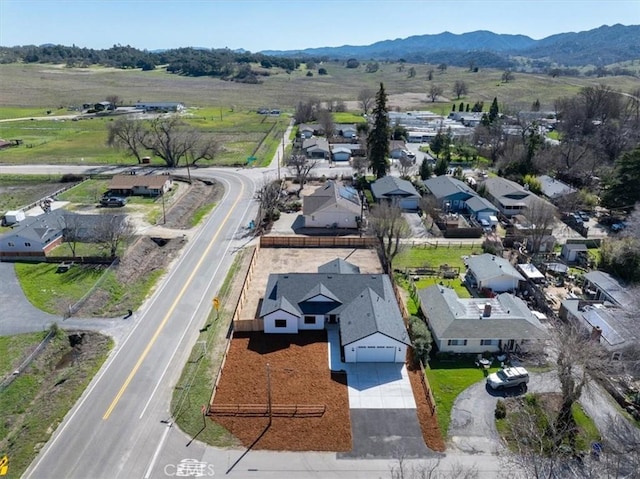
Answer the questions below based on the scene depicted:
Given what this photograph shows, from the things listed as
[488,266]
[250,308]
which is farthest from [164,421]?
[488,266]

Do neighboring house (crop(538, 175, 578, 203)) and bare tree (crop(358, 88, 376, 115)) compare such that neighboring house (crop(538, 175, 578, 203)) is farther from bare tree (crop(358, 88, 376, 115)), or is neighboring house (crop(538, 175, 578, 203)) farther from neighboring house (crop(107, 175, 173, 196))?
bare tree (crop(358, 88, 376, 115))

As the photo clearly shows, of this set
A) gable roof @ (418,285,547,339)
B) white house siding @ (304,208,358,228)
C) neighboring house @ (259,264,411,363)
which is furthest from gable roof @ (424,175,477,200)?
neighboring house @ (259,264,411,363)

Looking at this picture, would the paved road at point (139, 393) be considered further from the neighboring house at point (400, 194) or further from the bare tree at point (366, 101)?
the bare tree at point (366, 101)

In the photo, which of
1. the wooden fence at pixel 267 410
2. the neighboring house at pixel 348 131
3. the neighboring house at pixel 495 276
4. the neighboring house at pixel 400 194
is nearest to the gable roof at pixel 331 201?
the neighboring house at pixel 400 194

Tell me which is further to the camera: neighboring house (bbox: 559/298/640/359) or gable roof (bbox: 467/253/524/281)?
gable roof (bbox: 467/253/524/281)

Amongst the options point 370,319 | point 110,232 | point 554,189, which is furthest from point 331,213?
point 554,189

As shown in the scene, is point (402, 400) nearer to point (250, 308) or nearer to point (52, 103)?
point (250, 308)

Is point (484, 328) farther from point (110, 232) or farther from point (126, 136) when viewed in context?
point (126, 136)
